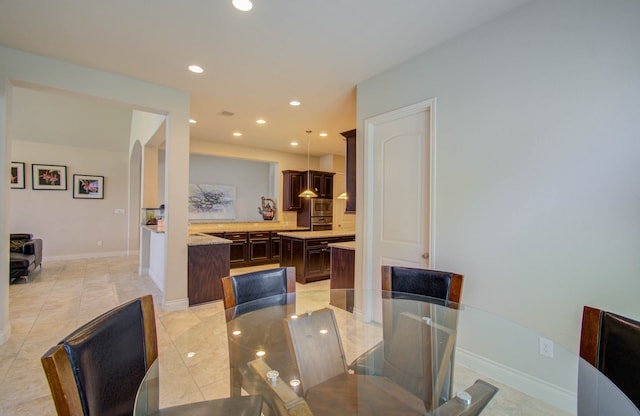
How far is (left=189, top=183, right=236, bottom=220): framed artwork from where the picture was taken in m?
6.69

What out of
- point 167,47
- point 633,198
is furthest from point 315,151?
point 633,198

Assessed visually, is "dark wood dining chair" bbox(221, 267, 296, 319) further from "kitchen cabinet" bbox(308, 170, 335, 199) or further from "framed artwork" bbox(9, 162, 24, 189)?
"framed artwork" bbox(9, 162, 24, 189)

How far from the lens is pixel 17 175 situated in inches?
244

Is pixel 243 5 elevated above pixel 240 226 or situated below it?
above

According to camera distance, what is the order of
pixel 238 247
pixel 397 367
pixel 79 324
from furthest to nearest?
pixel 238 247 → pixel 79 324 → pixel 397 367

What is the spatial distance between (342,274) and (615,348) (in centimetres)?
276

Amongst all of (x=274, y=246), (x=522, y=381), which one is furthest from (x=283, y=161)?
(x=522, y=381)

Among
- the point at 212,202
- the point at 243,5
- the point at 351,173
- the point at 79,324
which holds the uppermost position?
the point at 243,5

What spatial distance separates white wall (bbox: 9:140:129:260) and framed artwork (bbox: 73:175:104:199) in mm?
81

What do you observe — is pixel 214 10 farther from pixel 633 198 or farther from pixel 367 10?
pixel 633 198

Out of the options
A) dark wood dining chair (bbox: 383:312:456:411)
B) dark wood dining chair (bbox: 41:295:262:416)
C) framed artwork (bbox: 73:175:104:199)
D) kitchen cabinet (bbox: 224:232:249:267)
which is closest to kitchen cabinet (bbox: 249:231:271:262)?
kitchen cabinet (bbox: 224:232:249:267)

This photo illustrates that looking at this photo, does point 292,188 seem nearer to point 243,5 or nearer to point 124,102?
point 124,102

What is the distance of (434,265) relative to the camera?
8.05 feet

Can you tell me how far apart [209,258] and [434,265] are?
9.15 feet
